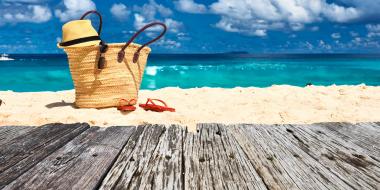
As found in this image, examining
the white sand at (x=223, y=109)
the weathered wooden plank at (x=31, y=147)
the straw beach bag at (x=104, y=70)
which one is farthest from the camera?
the straw beach bag at (x=104, y=70)

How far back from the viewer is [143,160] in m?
1.47

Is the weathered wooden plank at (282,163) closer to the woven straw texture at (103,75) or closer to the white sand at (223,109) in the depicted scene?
the white sand at (223,109)

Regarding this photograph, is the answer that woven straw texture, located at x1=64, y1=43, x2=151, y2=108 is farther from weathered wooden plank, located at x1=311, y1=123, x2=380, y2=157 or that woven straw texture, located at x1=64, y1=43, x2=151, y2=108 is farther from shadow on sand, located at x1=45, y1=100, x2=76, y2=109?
weathered wooden plank, located at x1=311, y1=123, x2=380, y2=157

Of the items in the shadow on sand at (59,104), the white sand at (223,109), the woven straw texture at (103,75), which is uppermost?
the woven straw texture at (103,75)

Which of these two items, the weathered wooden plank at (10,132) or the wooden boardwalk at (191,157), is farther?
the weathered wooden plank at (10,132)

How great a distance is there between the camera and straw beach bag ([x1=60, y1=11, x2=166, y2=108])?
5.41 meters

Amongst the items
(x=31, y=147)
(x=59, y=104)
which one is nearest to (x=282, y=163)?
(x=31, y=147)

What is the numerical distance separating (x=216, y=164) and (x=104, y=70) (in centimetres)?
Answer: 430

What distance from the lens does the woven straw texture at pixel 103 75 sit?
5.42m

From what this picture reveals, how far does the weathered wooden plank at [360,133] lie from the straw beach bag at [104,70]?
3.58 meters

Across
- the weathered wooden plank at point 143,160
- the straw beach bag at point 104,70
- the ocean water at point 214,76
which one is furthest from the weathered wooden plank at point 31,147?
the ocean water at point 214,76

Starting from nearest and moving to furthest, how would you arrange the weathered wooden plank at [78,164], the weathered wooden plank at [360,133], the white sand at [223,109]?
the weathered wooden plank at [78,164] → the weathered wooden plank at [360,133] → the white sand at [223,109]

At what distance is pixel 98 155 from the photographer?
1.51 m

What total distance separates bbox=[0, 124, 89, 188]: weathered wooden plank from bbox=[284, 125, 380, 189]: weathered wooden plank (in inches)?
39.9
